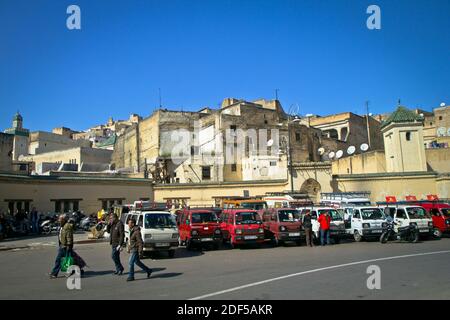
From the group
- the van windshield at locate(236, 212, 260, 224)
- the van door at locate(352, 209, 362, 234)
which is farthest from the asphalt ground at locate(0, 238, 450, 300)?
the van door at locate(352, 209, 362, 234)

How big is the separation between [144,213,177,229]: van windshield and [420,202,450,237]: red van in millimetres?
15224

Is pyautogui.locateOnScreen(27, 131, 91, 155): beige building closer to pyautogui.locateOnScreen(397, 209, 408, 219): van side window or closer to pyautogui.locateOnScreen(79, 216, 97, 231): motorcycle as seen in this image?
pyautogui.locateOnScreen(79, 216, 97, 231): motorcycle

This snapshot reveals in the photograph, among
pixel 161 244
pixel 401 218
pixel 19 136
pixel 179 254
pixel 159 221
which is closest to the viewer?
pixel 161 244

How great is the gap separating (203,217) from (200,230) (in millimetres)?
982

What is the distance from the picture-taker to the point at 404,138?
119ft

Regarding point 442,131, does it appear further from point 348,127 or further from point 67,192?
point 67,192

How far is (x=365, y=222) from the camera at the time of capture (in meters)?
20.2

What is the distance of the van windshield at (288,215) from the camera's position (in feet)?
65.6

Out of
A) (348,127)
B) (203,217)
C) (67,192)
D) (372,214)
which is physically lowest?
(372,214)

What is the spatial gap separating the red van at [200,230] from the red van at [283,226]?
3154mm

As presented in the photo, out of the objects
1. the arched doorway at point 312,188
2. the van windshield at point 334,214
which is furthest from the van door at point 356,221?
the arched doorway at point 312,188

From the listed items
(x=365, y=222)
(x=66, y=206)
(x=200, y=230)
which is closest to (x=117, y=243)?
(x=200, y=230)
